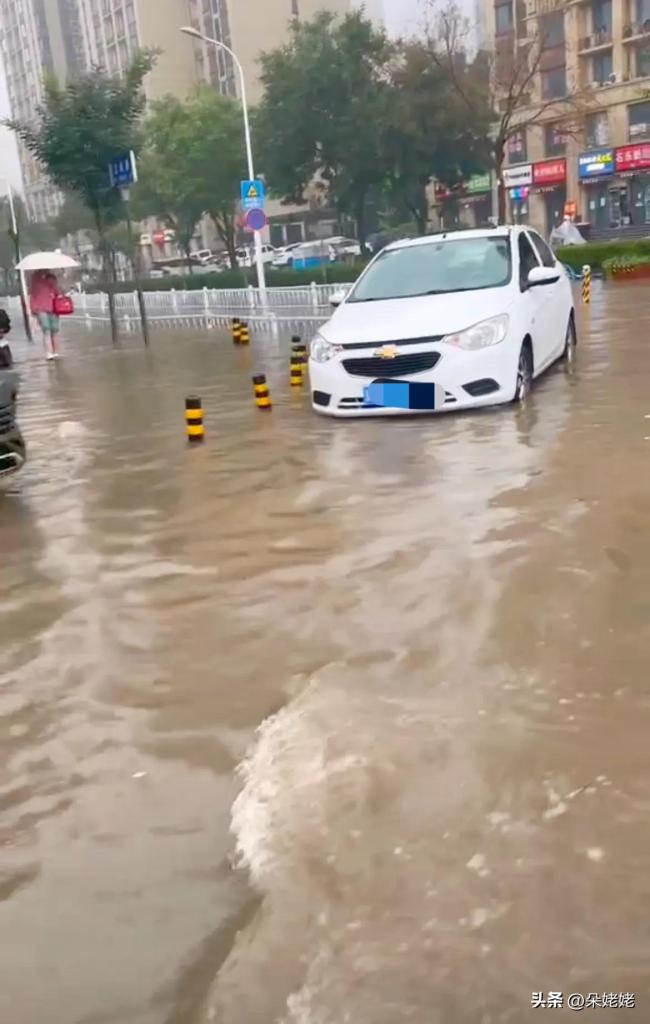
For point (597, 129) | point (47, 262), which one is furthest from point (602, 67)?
point (47, 262)

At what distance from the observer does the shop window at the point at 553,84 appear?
53031 millimetres

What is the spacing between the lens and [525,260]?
10062 millimetres

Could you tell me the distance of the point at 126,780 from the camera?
3.55 m

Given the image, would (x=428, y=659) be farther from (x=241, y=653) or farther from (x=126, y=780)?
(x=126, y=780)

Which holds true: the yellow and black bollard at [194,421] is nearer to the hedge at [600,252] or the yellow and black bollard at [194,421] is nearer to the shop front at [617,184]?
the hedge at [600,252]

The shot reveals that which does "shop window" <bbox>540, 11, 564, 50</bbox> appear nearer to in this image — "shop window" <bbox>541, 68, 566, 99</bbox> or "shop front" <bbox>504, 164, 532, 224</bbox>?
Result: "shop window" <bbox>541, 68, 566, 99</bbox>

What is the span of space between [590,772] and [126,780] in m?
1.50

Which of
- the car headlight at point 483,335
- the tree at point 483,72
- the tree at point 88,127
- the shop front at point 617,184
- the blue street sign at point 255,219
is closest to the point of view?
the car headlight at point 483,335

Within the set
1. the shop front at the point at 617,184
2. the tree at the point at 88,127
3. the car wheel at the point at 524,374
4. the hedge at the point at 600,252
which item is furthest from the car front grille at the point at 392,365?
the shop front at the point at 617,184

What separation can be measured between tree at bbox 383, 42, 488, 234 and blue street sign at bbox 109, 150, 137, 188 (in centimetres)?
1687

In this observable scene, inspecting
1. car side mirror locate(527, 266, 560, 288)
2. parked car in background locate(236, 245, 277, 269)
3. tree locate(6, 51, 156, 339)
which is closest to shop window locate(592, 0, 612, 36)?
parked car in background locate(236, 245, 277, 269)

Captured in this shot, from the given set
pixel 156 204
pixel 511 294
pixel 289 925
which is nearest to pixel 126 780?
pixel 289 925

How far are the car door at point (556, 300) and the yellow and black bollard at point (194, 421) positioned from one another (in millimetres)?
3617

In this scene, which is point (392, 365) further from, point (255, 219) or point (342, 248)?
point (342, 248)
